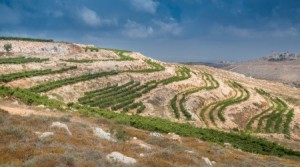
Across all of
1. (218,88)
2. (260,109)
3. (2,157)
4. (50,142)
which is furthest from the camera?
(218,88)

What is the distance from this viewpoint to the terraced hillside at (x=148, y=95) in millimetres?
71375

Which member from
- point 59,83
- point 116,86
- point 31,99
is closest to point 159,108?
point 116,86

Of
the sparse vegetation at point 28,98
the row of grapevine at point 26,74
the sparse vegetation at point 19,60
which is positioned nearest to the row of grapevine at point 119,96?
the row of grapevine at point 26,74

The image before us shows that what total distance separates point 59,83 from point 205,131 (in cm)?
3909

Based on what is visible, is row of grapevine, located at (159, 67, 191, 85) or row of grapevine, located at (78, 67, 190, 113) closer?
row of grapevine, located at (78, 67, 190, 113)

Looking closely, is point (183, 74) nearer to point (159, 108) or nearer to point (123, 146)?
point (159, 108)

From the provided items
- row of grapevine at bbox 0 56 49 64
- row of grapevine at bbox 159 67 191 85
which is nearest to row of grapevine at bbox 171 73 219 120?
row of grapevine at bbox 159 67 191 85

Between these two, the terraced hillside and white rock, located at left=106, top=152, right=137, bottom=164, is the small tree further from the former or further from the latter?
white rock, located at left=106, top=152, right=137, bottom=164

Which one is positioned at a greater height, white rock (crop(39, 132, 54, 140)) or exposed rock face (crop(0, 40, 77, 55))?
exposed rock face (crop(0, 40, 77, 55))

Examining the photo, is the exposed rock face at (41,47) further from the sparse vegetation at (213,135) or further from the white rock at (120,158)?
the white rock at (120,158)

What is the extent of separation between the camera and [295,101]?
14312 cm

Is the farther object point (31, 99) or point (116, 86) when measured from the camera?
point (116, 86)

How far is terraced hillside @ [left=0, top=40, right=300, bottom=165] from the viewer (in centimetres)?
7138

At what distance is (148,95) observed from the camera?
312 ft
